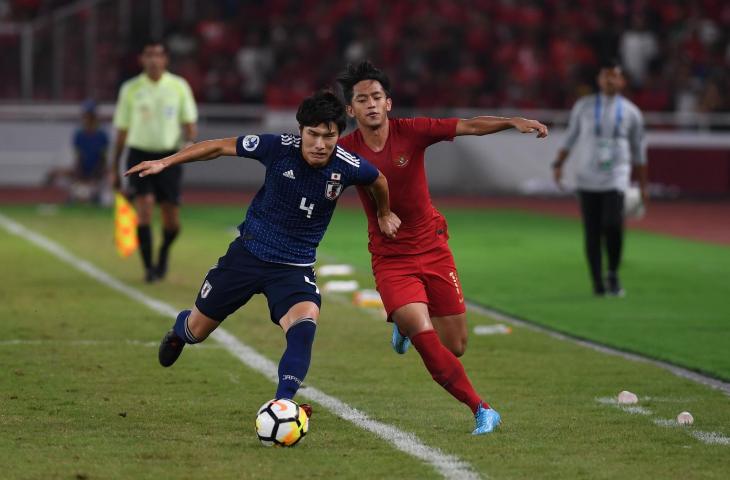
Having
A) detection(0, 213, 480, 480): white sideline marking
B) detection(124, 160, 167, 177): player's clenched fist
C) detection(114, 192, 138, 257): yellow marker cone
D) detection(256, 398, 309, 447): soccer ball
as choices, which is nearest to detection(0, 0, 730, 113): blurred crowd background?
detection(114, 192, 138, 257): yellow marker cone

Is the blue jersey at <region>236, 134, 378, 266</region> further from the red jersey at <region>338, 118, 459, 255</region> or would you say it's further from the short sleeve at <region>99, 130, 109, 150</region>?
the short sleeve at <region>99, 130, 109, 150</region>

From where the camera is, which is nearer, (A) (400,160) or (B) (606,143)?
(A) (400,160)

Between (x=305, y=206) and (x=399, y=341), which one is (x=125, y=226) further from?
(x=305, y=206)

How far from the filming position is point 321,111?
23.6 feet

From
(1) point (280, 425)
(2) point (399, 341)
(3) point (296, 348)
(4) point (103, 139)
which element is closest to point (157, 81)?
(2) point (399, 341)

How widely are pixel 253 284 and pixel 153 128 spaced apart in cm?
703

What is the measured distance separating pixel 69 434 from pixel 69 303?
573cm

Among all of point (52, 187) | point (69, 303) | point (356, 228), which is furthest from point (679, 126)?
point (69, 303)

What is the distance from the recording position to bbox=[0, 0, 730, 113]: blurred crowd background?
30.0 metres

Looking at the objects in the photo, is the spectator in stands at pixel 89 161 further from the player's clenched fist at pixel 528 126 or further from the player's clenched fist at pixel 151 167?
the player's clenched fist at pixel 151 167

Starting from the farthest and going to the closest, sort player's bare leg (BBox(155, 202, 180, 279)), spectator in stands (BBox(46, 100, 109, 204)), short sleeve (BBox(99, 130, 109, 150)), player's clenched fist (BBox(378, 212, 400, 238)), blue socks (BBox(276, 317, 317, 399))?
short sleeve (BBox(99, 130, 109, 150)) → spectator in stands (BBox(46, 100, 109, 204)) → player's bare leg (BBox(155, 202, 180, 279)) → player's clenched fist (BBox(378, 212, 400, 238)) → blue socks (BBox(276, 317, 317, 399))

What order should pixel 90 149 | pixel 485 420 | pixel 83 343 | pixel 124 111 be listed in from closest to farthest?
1. pixel 485 420
2. pixel 83 343
3. pixel 124 111
4. pixel 90 149

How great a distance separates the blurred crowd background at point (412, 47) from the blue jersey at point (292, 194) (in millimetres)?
22300

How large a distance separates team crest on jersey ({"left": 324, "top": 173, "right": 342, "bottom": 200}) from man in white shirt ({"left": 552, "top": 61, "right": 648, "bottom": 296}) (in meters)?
6.44
